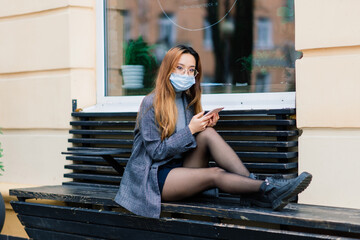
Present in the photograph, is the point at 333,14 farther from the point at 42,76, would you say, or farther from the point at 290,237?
the point at 42,76

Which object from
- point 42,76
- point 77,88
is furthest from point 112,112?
point 42,76

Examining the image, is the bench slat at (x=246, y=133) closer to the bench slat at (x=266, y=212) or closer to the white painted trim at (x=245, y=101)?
the white painted trim at (x=245, y=101)

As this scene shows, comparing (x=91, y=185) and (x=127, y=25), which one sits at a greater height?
(x=127, y=25)

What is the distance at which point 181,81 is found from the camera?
3643mm

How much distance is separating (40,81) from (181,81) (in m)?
1.77

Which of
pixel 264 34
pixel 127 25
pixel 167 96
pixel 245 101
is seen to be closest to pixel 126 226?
pixel 167 96

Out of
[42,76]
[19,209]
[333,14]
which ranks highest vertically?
[333,14]

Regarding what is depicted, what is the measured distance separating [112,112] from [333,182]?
6.20 feet

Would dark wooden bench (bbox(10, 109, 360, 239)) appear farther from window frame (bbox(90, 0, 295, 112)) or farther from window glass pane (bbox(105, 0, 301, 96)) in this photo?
window glass pane (bbox(105, 0, 301, 96))

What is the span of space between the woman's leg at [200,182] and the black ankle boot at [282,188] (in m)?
0.06

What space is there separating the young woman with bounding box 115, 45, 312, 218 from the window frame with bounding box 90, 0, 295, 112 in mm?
464

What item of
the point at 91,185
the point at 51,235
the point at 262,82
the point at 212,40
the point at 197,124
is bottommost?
the point at 51,235

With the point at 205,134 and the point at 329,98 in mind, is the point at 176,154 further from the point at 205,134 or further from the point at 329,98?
the point at 329,98

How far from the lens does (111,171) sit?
4.47m
